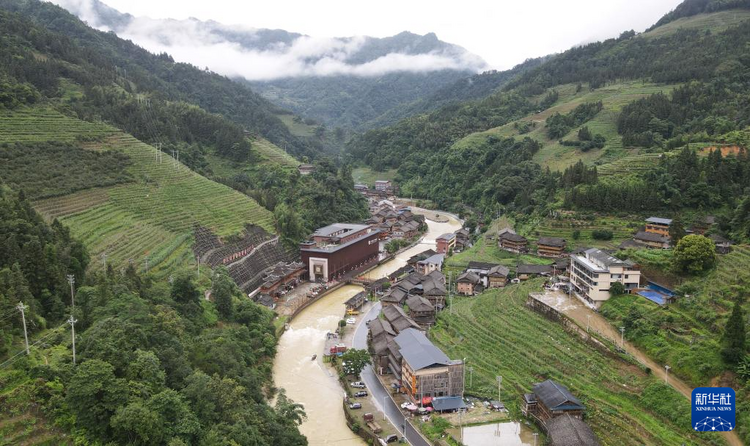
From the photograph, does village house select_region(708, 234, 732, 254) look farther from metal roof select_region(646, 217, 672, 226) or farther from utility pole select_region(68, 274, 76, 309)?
utility pole select_region(68, 274, 76, 309)

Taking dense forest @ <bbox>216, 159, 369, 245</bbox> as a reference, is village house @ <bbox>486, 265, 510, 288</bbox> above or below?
below

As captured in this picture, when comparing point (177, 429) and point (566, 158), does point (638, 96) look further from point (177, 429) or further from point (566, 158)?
point (177, 429)

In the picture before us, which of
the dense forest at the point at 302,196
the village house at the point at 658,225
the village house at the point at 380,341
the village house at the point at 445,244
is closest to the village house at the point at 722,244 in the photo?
the village house at the point at 658,225

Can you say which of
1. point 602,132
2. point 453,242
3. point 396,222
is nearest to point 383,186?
point 396,222

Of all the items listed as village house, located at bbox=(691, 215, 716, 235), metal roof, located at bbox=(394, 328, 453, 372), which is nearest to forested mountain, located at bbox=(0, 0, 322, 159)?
metal roof, located at bbox=(394, 328, 453, 372)

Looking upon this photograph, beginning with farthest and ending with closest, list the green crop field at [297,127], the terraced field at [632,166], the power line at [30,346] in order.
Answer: the green crop field at [297,127], the terraced field at [632,166], the power line at [30,346]

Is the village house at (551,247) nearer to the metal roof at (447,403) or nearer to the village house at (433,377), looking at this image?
the village house at (433,377)
